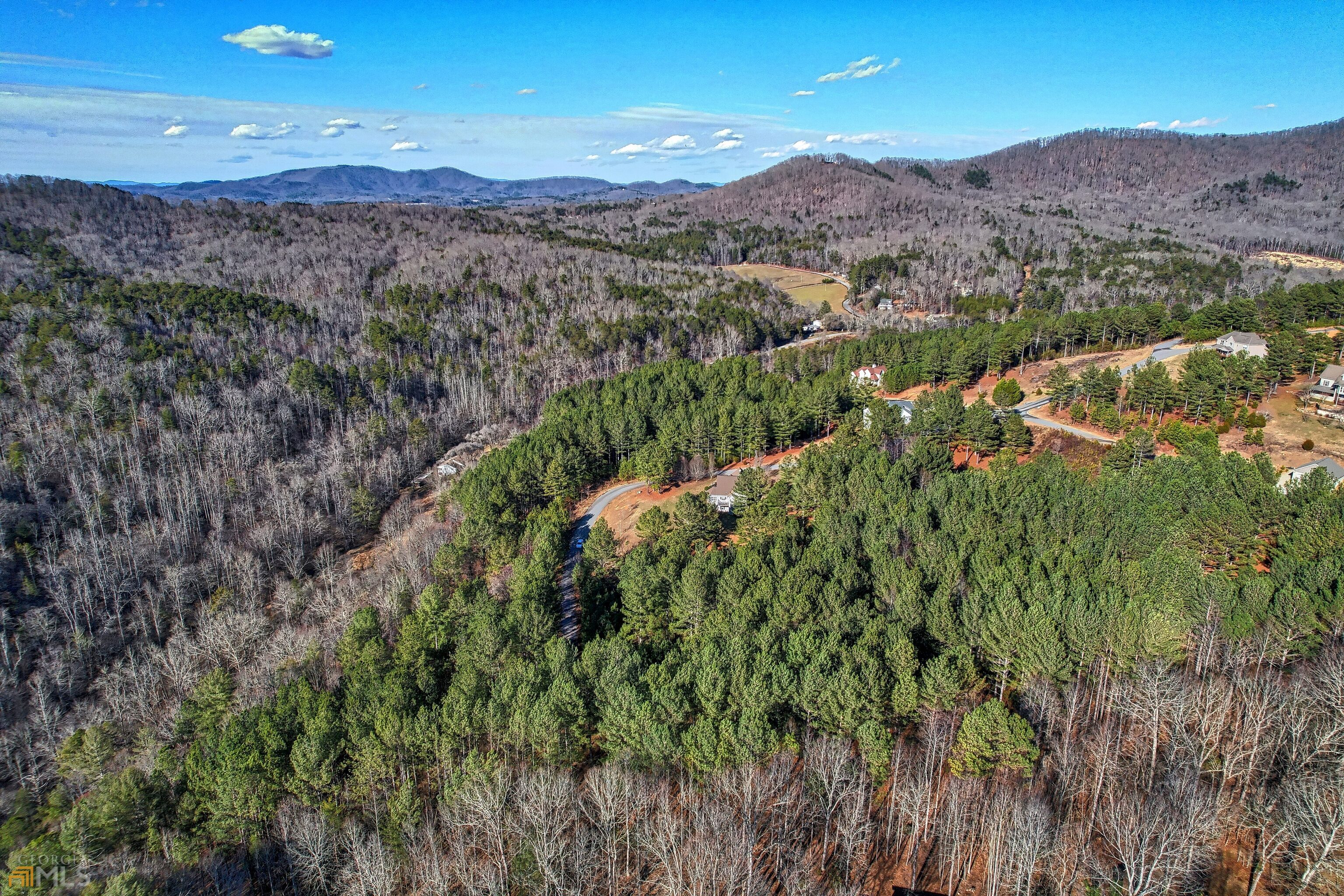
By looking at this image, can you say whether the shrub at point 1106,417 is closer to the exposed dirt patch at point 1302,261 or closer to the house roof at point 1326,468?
the house roof at point 1326,468

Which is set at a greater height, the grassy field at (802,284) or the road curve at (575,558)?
the grassy field at (802,284)

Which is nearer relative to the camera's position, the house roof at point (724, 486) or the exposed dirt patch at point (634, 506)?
the exposed dirt patch at point (634, 506)

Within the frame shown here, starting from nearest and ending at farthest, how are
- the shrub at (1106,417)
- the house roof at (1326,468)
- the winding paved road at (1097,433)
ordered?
the house roof at (1326,468) < the shrub at (1106,417) < the winding paved road at (1097,433)

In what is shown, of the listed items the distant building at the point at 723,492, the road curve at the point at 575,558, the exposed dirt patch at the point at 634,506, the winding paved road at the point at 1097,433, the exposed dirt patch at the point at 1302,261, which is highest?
the exposed dirt patch at the point at 1302,261

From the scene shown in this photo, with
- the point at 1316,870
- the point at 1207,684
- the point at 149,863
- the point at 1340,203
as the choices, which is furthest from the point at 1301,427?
the point at 1340,203

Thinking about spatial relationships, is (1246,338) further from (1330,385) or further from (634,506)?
(634,506)

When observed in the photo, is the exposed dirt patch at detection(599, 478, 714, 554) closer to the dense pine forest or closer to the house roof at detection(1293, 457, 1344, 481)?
the dense pine forest

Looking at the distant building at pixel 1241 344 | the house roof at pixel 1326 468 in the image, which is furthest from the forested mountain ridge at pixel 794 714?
the distant building at pixel 1241 344
